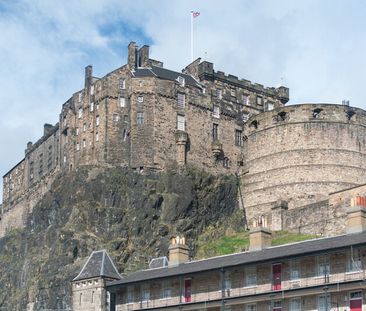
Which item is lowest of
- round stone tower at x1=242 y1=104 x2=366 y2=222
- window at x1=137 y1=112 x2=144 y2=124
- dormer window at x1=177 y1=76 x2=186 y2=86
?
round stone tower at x1=242 y1=104 x2=366 y2=222

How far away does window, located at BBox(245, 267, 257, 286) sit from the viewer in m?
50.7

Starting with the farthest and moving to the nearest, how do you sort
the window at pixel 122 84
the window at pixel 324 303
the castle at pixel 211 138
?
the window at pixel 122 84 → the castle at pixel 211 138 → the window at pixel 324 303

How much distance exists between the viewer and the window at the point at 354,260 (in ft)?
152

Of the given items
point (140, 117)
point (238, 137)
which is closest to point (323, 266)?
point (140, 117)

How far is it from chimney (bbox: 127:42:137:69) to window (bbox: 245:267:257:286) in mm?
46077

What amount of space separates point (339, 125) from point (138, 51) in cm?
2319

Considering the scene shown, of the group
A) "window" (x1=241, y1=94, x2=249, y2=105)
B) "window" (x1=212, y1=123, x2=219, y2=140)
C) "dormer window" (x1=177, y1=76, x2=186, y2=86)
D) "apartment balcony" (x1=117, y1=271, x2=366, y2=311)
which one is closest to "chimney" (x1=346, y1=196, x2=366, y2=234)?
"apartment balcony" (x1=117, y1=271, x2=366, y2=311)

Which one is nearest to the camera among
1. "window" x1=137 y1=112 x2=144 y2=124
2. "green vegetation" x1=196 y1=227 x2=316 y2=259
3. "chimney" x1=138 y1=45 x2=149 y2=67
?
"green vegetation" x1=196 y1=227 x2=316 y2=259

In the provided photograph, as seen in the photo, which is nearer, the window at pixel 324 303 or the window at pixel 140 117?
the window at pixel 324 303

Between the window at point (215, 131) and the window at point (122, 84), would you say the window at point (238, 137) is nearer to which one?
the window at point (215, 131)

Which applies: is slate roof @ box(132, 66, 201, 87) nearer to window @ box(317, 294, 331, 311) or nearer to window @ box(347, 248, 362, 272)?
window @ box(317, 294, 331, 311)

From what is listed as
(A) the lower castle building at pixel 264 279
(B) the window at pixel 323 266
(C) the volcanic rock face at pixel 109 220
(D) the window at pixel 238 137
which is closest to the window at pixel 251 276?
(A) the lower castle building at pixel 264 279

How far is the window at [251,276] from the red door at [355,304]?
6.18 metres

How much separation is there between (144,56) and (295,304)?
51961 millimetres
